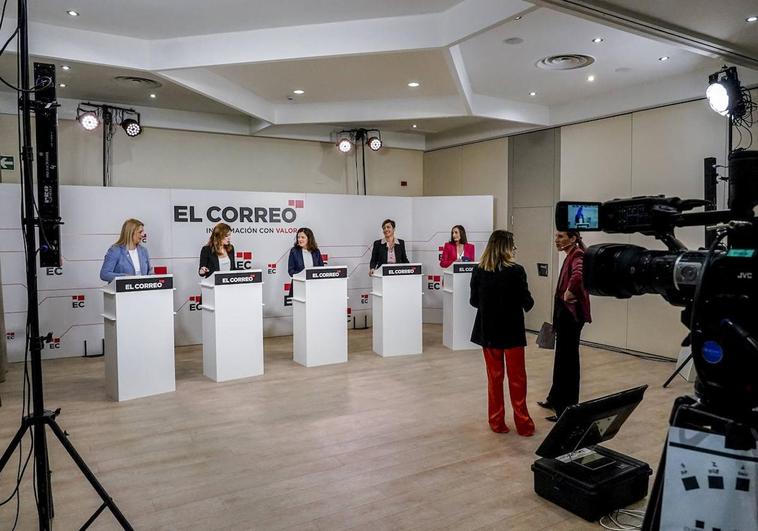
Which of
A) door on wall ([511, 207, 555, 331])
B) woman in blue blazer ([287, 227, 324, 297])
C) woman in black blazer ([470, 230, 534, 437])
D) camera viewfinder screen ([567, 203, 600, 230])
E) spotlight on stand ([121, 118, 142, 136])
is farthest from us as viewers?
door on wall ([511, 207, 555, 331])

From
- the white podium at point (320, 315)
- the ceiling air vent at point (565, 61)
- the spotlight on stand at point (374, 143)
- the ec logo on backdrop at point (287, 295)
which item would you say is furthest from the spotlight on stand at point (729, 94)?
the ec logo on backdrop at point (287, 295)

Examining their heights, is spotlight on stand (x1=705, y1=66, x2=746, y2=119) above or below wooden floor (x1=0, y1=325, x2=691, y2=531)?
above

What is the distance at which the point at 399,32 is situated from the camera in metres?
5.02

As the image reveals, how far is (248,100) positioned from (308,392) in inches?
163

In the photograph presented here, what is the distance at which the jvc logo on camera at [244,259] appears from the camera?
7.81 m

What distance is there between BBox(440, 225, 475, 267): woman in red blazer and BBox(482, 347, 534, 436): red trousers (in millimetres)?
3753

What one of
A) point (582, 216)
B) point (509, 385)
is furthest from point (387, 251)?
point (582, 216)

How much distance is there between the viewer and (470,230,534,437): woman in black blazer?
3.93 metres

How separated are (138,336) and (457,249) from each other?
174 inches

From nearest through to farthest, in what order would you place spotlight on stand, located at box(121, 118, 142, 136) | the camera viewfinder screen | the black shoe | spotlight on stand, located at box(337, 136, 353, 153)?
the camera viewfinder screen, the black shoe, spotlight on stand, located at box(121, 118, 142, 136), spotlight on stand, located at box(337, 136, 353, 153)

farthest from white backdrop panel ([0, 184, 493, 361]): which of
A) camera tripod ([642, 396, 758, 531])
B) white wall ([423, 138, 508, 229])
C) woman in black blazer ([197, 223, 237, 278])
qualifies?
camera tripod ([642, 396, 758, 531])

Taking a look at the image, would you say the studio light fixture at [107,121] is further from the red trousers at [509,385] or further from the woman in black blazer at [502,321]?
the red trousers at [509,385]

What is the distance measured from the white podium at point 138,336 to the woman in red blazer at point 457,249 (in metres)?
3.94

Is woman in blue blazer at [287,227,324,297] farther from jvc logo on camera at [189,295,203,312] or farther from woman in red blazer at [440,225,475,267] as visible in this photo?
woman in red blazer at [440,225,475,267]
